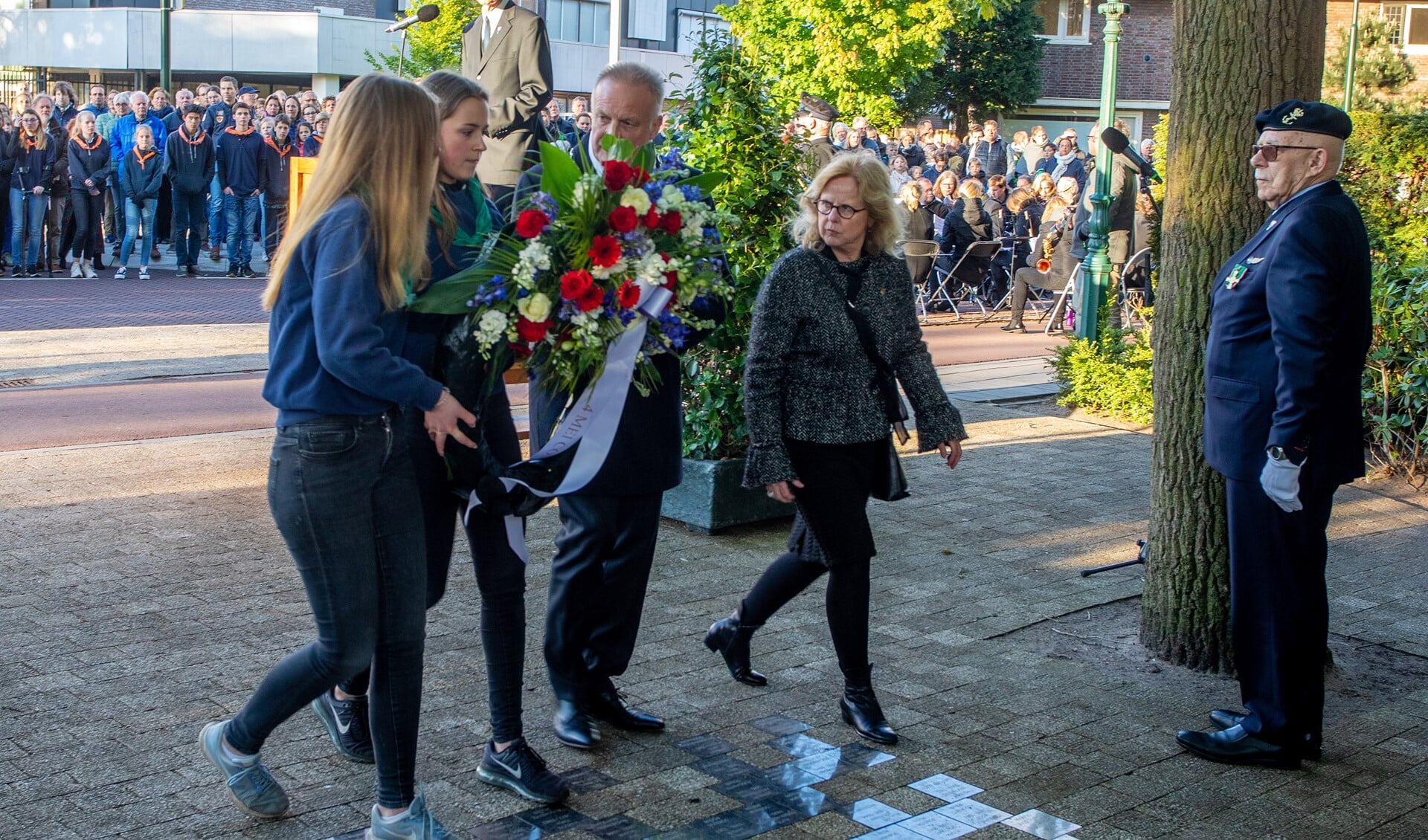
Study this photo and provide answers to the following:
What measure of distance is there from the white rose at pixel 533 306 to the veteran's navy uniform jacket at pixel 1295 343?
2.24 meters

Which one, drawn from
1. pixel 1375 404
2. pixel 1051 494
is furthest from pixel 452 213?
pixel 1375 404

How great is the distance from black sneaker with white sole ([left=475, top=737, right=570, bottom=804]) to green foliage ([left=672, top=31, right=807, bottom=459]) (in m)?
3.04

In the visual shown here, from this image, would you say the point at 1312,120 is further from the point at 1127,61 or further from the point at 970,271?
the point at 1127,61

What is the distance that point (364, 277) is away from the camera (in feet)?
11.2

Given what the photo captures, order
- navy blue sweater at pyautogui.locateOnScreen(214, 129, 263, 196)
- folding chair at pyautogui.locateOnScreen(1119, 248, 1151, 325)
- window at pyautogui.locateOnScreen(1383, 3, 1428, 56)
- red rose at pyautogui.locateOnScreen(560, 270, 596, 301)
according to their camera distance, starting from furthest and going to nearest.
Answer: window at pyautogui.locateOnScreen(1383, 3, 1428, 56), navy blue sweater at pyautogui.locateOnScreen(214, 129, 263, 196), folding chair at pyautogui.locateOnScreen(1119, 248, 1151, 325), red rose at pyautogui.locateOnScreen(560, 270, 596, 301)

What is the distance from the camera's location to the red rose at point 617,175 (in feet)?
12.8

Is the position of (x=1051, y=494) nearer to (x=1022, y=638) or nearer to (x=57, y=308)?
(x=1022, y=638)

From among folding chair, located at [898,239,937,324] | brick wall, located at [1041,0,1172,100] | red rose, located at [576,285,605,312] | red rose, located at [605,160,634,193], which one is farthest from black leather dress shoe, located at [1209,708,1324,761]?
brick wall, located at [1041,0,1172,100]

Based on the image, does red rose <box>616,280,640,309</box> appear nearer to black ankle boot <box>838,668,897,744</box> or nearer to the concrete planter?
black ankle boot <box>838,668,897,744</box>

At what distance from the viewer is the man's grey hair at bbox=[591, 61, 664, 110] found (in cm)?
455

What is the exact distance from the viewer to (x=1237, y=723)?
4.73 meters

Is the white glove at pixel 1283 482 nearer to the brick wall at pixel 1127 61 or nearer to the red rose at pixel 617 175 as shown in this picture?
the red rose at pixel 617 175

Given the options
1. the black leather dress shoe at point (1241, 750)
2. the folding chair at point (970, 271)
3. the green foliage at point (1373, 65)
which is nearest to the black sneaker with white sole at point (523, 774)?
the black leather dress shoe at point (1241, 750)

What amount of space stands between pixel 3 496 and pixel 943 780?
5183 mm
